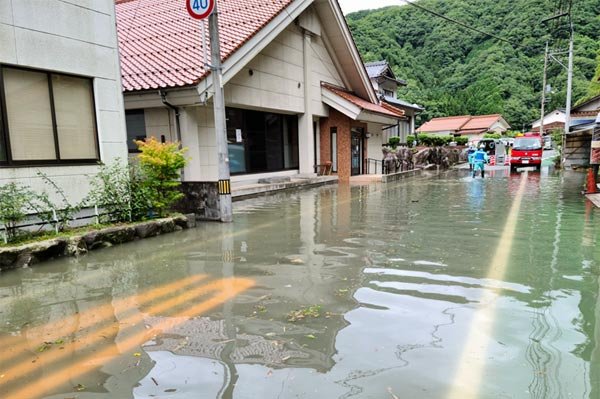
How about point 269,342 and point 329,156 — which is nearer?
point 269,342

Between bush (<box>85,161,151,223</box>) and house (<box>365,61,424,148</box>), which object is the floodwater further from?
house (<box>365,61,424,148</box>)

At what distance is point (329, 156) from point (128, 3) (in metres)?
12.8

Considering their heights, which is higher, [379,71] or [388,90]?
[379,71]

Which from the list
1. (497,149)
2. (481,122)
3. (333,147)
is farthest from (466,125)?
(333,147)

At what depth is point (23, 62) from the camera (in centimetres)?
711

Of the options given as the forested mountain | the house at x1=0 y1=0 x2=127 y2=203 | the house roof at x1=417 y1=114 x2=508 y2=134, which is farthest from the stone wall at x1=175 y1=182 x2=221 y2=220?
the house roof at x1=417 y1=114 x2=508 y2=134

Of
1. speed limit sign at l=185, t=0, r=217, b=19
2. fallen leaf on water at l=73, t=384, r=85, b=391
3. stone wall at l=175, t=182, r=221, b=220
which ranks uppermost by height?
speed limit sign at l=185, t=0, r=217, b=19

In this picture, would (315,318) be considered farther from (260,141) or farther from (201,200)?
(260,141)

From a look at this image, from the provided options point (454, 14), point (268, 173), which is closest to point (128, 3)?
point (268, 173)

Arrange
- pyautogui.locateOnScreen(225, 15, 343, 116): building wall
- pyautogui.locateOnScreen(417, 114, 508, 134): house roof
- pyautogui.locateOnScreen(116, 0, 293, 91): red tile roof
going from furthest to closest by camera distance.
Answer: pyautogui.locateOnScreen(417, 114, 508, 134): house roof, pyautogui.locateOnScreen(225, 15, 343, 116): building wall, pyautogui.locateOnScreen(116, 0, 293, 91): red tile roof

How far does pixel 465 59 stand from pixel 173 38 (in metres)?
57.4

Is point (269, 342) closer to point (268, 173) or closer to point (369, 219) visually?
point (369, 219)

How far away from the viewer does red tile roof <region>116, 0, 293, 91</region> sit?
12252 mm

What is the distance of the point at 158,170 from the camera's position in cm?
887
